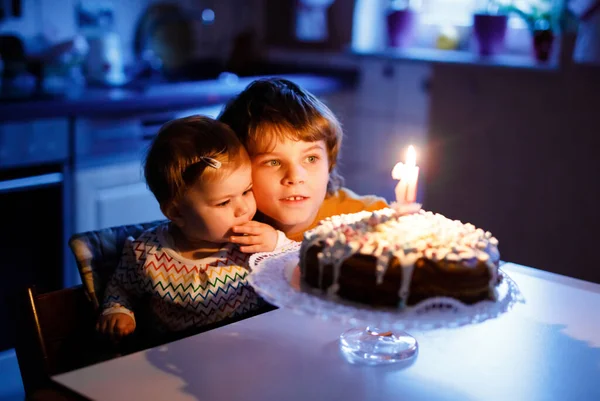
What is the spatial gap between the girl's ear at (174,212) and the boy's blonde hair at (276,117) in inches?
7.1

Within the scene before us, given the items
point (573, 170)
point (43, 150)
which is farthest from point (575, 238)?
point (43, 150)

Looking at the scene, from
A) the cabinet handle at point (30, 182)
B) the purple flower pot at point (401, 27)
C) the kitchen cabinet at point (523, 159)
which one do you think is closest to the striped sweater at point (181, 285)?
the cabinet handle at point (30, 182)

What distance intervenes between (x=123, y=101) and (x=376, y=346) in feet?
5.57

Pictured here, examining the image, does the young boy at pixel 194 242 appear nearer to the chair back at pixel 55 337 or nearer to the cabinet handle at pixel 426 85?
the chair back at pixel 55 337

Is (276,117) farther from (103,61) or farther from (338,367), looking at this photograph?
(103,61)

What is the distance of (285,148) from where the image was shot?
141cm

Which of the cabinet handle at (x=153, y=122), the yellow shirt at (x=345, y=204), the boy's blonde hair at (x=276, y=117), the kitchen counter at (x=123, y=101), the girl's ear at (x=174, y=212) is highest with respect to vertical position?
the boy's blonde hair at (x=276, y=117)

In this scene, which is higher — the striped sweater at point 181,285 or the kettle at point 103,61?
the kettle at point 103,61

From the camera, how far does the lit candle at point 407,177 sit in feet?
3.55

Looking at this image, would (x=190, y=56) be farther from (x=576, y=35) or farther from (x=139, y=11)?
(x=576, y=35)

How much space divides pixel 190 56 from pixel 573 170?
1.83 m

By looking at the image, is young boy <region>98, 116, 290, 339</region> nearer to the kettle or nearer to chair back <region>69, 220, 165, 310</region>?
chair back <region>69, 220, 165, 310</region>

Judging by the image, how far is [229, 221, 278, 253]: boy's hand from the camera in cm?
132

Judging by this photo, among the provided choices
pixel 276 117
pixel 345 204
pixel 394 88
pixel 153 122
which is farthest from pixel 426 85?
pixel 276 117
